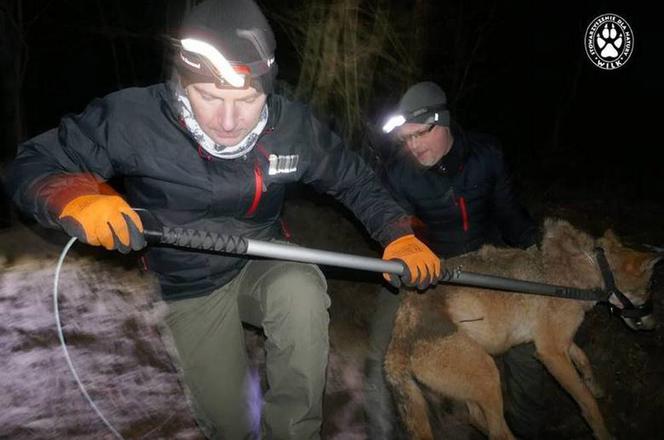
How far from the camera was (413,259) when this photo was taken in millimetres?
3350

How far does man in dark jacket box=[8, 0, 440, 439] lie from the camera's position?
2.49 meters

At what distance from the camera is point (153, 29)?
16.4 metres

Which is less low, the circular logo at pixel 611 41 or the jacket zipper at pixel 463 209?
the circular logo at pixel 611 41

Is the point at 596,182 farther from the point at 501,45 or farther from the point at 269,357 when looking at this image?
the point at 269,357

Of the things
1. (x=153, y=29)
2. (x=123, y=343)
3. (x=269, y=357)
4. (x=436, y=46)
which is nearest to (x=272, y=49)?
(x=269, y=357)

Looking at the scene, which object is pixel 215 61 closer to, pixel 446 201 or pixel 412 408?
pixel 446 201

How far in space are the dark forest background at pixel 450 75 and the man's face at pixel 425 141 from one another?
80 centimetres

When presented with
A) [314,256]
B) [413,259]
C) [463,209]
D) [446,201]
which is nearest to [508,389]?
[463,209]

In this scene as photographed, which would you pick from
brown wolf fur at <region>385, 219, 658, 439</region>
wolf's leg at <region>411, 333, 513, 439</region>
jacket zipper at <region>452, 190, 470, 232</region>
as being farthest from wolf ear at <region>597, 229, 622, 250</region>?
wolf's leg at <region>411, 333, 513, 439</region>

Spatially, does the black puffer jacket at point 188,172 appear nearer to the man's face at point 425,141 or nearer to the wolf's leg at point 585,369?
the man's face at point 425,141

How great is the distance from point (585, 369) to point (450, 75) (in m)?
10.6

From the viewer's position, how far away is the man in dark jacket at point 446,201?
4.57 m

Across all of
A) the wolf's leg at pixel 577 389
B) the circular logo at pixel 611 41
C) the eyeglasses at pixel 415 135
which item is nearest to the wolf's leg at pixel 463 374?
the wolf's leg at pixel 577 389

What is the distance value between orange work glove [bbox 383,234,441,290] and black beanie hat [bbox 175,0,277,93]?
1.45 m
